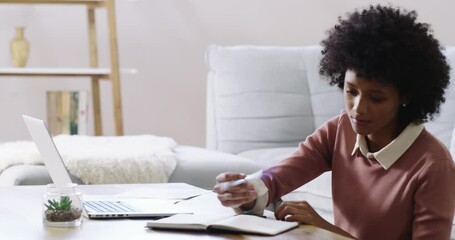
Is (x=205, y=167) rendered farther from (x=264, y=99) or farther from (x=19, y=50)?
(x=19, y=50)

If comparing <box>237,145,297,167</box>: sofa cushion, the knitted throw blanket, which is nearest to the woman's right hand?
the knitted throw blanket

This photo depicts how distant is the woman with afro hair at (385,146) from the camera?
1435 mm

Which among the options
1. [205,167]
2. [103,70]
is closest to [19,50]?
[103,70]

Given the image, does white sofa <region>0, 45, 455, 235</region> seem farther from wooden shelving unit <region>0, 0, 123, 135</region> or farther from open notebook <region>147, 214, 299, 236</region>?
open notebook <region>147, 214, 299, 236</region>

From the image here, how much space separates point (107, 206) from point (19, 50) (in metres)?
2.40

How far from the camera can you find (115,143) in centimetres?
289

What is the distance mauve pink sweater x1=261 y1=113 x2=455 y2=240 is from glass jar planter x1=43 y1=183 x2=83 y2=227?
14.7 inches

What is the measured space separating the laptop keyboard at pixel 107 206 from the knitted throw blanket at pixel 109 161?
3.05 feet

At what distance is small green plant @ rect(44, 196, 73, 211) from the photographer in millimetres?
1335

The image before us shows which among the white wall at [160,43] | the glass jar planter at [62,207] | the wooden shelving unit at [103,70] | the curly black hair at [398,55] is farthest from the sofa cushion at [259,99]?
the glass jar planter at [62,207]

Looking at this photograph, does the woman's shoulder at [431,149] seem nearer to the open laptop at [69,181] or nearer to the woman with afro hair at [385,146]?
the woman with afro hair at [385,146]

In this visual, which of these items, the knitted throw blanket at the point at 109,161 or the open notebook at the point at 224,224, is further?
the knitted throw blanket at the point at 109,161

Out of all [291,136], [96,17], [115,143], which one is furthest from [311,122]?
[96,17]

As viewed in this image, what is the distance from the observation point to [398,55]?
1453mm
